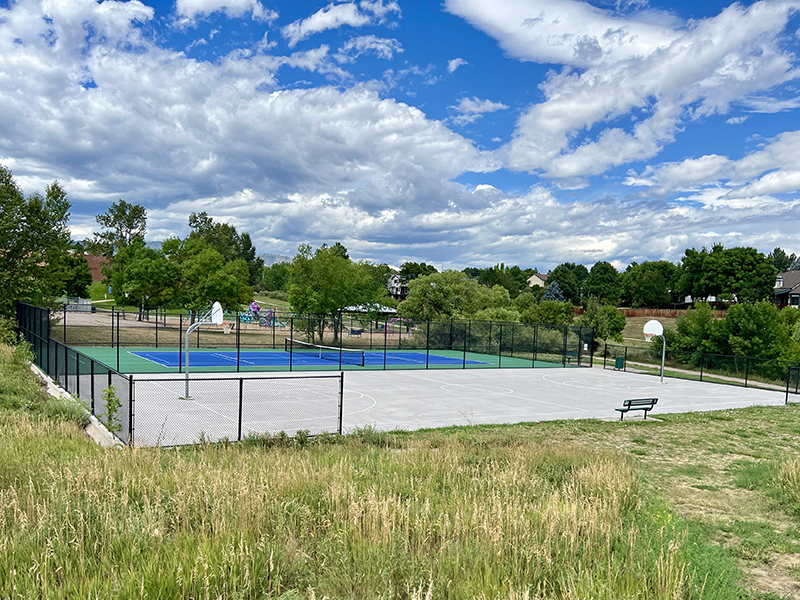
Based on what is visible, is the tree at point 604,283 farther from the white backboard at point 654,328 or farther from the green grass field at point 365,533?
the green grass field at point 365,533

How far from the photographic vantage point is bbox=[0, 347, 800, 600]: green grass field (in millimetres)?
4055

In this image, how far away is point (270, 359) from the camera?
37.7m

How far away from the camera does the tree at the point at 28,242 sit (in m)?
29.7

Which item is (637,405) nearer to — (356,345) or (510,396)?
(510,396)

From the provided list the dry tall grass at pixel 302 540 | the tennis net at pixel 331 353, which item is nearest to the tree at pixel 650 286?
the tennis net at pixel 331 353

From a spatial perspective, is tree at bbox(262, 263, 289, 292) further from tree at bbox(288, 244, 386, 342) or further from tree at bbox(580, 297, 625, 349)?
tree at bbox(580, 297, 625, 349)

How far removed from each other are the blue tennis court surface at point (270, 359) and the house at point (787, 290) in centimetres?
6613

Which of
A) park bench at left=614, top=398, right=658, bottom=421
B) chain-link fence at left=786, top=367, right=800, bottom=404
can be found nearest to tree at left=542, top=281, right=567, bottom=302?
chain-link fence at left=786, top=367, right=800, bottom=404

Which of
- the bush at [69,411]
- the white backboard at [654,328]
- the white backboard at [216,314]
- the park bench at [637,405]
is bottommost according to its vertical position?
the park bench at [637,405]

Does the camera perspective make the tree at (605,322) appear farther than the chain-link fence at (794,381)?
Yes

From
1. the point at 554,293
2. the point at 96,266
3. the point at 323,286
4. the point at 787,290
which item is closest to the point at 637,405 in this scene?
the point at 323,286

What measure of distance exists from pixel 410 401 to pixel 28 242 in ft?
76.3

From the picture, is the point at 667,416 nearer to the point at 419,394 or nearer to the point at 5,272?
the point at 419,394

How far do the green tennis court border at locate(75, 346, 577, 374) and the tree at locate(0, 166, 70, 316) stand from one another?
5140mm
